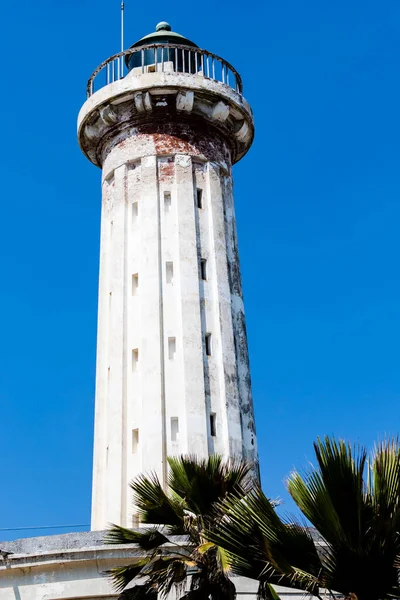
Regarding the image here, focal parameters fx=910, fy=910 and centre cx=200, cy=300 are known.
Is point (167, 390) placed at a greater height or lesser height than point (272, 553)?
greater

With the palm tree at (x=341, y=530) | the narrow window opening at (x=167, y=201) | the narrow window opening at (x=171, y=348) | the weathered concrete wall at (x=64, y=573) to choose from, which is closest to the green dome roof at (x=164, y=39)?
the narrow window opening at (x=167, y=201)

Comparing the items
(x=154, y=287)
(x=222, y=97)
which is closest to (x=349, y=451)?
(x=154, y=287)

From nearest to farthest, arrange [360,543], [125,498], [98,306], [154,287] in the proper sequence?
1. [360,543]
2. [125,498]
3. [154,287]
4. [98,306]

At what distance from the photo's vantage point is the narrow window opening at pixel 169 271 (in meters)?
28.5

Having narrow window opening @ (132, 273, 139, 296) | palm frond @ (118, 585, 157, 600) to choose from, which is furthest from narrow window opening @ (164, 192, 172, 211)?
palm frond @ (118, 585, 157, 600)

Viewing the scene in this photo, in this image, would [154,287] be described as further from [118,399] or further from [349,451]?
[349,451]

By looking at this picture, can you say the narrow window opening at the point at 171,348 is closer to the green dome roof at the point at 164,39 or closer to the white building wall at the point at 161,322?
the white building wall at the point at 161,322

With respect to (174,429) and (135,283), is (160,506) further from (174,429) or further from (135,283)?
(135,283)

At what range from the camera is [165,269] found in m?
28.6

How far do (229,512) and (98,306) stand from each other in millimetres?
18997

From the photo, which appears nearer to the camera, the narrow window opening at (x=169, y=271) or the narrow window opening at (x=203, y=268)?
the narrow window opening at (x=169, y=271)

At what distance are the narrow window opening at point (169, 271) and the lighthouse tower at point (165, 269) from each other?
4 centimetres

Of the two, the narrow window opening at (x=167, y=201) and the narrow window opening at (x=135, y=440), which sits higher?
the narrow window opening at (x=167, y=201)

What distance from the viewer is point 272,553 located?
36.2 feet
